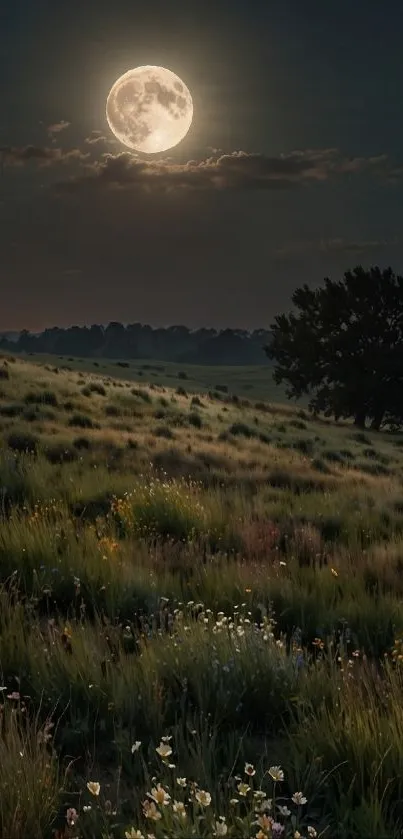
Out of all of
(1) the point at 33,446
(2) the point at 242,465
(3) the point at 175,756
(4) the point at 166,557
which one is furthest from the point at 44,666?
(2) the point at 242,465

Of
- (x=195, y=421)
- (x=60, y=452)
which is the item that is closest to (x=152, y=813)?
(x=60, y=452)

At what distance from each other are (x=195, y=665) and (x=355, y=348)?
166ft

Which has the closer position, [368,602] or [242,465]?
[368,602]

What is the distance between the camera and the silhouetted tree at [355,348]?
50656 mm

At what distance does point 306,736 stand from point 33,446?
10.8 metres

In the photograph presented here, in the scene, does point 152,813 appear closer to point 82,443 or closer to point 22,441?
point 22,441

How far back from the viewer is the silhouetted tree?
50656 mm

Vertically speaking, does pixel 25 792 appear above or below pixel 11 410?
below

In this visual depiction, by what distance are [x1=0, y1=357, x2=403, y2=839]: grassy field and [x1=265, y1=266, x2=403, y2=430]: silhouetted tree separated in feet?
135

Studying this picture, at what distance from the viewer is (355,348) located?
52.3 metres

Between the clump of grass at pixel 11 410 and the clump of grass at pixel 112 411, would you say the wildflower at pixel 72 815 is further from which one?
the clump of grass at pixel 112 411

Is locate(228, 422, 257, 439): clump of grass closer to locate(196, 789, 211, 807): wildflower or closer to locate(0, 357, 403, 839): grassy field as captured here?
locate(0, 357, 403, 839): grassy field

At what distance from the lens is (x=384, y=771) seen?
2742 millimetres

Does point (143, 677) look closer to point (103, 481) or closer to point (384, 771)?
point (384, 771)
